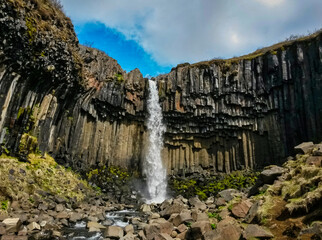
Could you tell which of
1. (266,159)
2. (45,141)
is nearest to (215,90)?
(266,159)

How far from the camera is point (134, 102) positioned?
31828 mm

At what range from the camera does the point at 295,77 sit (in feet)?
89.6

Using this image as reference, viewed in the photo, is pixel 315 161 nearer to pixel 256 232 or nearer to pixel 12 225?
pixel 256 232

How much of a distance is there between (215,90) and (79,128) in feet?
59.2

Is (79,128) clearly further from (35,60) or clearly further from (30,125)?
(35,60)

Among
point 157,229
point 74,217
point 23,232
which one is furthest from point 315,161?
point 74,217

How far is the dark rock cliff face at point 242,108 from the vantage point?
26.5m

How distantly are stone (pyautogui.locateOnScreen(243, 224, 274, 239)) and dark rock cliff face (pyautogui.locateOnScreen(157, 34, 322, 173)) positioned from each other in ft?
72.1

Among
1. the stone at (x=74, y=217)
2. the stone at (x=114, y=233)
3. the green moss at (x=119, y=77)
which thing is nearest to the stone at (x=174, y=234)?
the stone at (x=114, y=233)

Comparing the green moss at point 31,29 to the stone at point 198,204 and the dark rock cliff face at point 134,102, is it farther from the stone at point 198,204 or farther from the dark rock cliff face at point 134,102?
the stone at point 198,204

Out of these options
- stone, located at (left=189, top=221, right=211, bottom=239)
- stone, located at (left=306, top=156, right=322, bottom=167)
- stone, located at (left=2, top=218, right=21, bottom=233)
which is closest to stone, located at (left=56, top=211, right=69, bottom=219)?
stone, located at (left=2, top=218, right=21, bottom=233)

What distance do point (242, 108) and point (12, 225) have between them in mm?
27624

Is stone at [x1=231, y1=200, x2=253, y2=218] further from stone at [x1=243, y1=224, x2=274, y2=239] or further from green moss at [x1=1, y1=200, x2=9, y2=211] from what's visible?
green moss at [x1=1, y1=200, x2=9, y2=211]

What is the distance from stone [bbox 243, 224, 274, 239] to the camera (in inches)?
266
